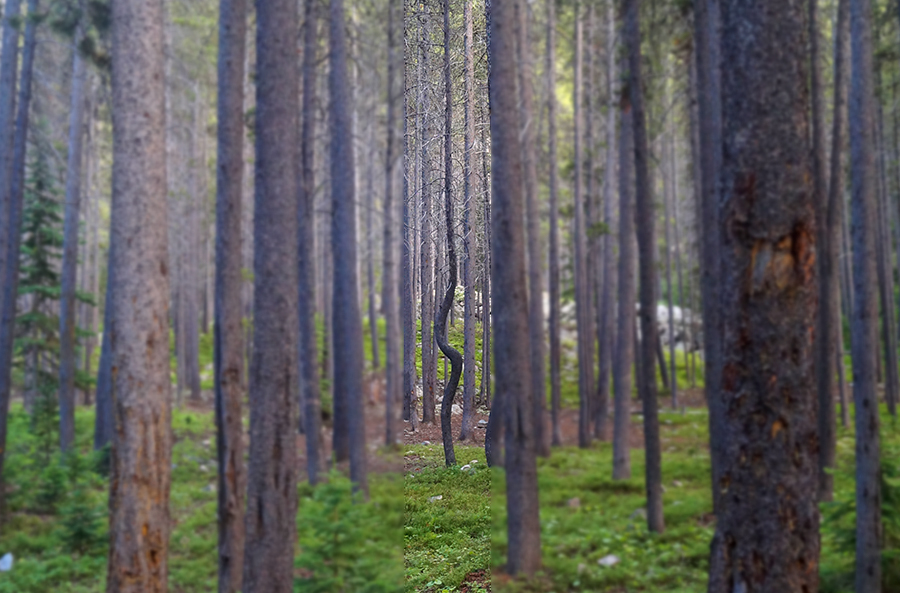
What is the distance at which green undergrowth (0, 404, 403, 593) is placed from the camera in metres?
8.71

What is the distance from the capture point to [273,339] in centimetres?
695

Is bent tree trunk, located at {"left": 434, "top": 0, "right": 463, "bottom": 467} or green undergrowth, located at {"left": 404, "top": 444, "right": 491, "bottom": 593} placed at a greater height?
bent tree trunk, located at {"left": 434, "top": 0, "right": 463, "bottom": 467}

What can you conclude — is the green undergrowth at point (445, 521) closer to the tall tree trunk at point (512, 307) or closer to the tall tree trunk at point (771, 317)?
the tall tree trunk at point (771, 317)

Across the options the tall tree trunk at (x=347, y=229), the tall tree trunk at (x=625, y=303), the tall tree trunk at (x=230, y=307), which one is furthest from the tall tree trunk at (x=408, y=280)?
the tall tree trunk at (x=625, y=303)

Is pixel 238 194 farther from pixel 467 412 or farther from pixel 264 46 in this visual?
pixel 467 412

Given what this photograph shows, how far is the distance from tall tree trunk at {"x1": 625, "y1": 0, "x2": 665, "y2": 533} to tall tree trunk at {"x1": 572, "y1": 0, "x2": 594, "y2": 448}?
236 inches

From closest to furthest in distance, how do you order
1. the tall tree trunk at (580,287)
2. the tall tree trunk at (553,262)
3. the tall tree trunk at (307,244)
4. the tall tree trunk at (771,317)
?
the tall tree trunk at (771,317) < the tall tree trunk at (307,244) < the tall tree trunk at (580,287) < the tall tree trunk at (553,262)

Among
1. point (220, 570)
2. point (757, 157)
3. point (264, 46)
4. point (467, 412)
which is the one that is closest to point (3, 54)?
point (264, 46)

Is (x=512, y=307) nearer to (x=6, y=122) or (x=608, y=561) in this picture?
(x=608, y=561)

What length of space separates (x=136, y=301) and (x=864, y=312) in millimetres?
7531

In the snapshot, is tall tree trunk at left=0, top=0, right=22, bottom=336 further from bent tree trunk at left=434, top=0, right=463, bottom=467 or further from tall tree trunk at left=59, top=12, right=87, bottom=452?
bent tree trunk at left=434, top=0, right=463, bottom=467

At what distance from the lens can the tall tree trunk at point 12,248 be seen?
1167cm

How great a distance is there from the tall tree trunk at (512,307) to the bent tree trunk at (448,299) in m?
4.92

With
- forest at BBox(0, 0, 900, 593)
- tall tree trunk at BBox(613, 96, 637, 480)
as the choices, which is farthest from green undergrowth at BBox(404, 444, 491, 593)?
tall tree trunk at BBox(613, 96, 637, 480)
